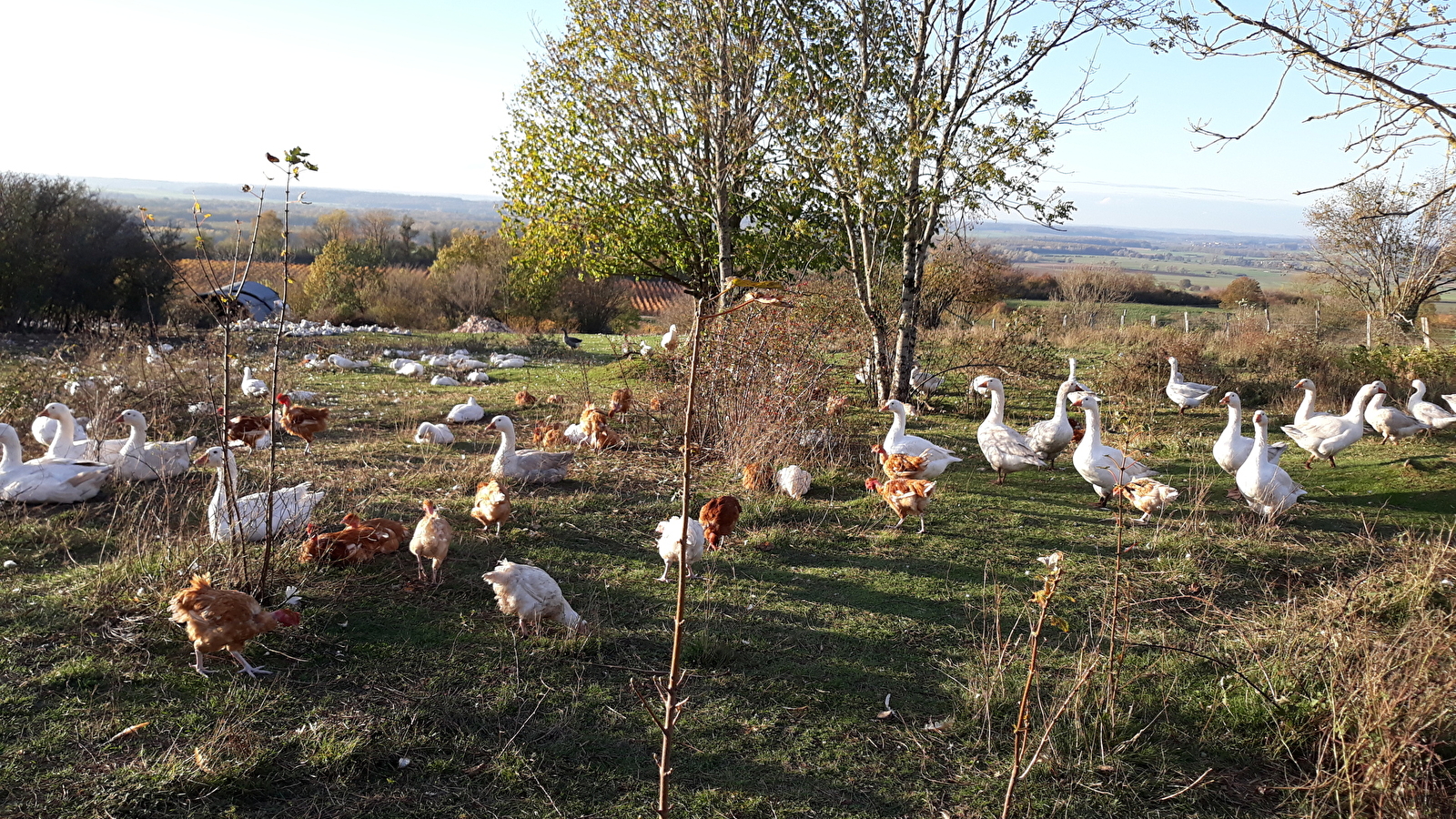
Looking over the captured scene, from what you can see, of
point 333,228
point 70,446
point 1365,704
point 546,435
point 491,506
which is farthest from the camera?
point 333,228

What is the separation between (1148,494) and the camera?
22.5ft

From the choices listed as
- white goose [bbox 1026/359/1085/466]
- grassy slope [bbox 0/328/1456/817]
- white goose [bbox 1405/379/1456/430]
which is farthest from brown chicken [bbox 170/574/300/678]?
white goose [bbox 1405/379/1456/430]

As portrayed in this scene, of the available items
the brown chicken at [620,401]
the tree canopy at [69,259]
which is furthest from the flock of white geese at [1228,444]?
the tree canopy at [69,259]

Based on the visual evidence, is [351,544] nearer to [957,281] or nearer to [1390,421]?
[1390,421]

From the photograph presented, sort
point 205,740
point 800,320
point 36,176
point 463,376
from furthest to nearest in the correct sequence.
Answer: point 36,176 → point 463,376 → point 800,320 → point 205,740

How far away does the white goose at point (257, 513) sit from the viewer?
17.4ft

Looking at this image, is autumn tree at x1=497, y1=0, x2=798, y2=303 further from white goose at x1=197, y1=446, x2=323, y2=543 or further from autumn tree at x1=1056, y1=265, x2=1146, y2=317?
autumn tree at x1=1056, y1=265, x2=1146, y2=317

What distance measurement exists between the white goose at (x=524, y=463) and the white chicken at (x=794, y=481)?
2.00 meters

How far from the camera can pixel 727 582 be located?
5.75 meters

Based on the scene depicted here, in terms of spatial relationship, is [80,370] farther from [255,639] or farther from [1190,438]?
[1190,438]

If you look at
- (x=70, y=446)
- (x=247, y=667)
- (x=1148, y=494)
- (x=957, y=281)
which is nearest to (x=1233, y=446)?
(x=1148, y=494)

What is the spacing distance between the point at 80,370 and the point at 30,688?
923cm

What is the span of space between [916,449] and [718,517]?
276 centimetres

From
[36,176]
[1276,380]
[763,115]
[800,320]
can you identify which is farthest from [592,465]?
[36,176]
